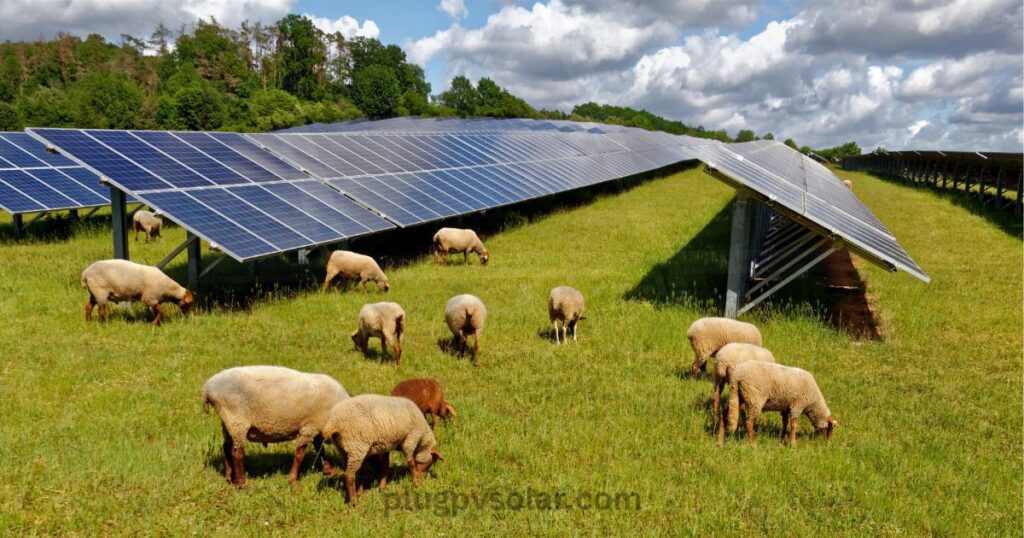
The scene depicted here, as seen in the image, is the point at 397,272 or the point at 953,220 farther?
the point at 953,220

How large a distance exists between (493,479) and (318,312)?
7509 mm

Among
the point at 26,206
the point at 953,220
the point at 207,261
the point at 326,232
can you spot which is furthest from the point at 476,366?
the point at 953,220

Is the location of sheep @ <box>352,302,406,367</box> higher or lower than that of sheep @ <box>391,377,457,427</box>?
higher

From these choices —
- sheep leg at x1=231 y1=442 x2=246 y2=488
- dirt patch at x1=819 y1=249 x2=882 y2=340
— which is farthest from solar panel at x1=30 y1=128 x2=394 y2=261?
dirt patch at x1=819 y1=249 x2=882 y2=340

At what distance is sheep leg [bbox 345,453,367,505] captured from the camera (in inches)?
258

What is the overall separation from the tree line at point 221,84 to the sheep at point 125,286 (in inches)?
2584

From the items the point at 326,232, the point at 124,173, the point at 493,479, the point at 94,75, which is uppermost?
the point at 94,75

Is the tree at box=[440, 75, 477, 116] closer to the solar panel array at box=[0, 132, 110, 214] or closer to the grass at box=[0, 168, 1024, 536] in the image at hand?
the solar panel array at box=[0, 132, 110, 214]

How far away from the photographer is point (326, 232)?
16.1m

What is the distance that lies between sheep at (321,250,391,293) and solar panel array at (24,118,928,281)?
60cm

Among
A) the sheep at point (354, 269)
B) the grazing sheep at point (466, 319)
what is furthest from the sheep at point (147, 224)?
the grazing sheep at point (466, 319)

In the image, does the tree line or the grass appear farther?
the tree line

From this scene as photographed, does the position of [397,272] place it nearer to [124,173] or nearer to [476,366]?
[124,173]

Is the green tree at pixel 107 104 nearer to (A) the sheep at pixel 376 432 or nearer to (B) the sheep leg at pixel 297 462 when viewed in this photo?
(B) the sheep leg at pixel 297 462
